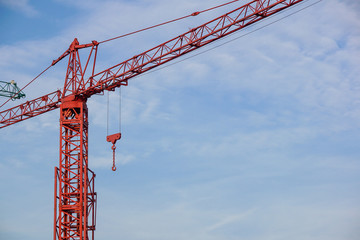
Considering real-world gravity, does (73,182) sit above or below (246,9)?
below

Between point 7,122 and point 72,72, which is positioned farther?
point 7,122

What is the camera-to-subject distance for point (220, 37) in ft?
245

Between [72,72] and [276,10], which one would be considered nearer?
[276,10]

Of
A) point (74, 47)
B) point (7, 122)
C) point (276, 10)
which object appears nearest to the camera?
point (276, 10)

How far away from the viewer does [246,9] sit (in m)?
72.9

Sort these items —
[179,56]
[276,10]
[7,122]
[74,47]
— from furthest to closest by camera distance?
1. [7,122]
2. [74,47]
3. [179,56]
4. [276,10]

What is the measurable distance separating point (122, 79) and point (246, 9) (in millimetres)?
17910

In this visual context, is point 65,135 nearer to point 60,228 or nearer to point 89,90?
point 89,90

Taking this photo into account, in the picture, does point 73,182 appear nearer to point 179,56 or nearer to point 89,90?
point 89,90

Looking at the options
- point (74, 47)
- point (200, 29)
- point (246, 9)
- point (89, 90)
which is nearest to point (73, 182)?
point (89, 90)

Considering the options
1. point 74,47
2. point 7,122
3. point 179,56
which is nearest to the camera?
point 179,56

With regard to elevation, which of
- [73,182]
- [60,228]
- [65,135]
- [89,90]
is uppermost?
[89,90]

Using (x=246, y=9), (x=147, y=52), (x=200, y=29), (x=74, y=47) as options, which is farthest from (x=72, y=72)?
(x=246, y=9)

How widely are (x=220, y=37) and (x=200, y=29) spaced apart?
2.52 m
